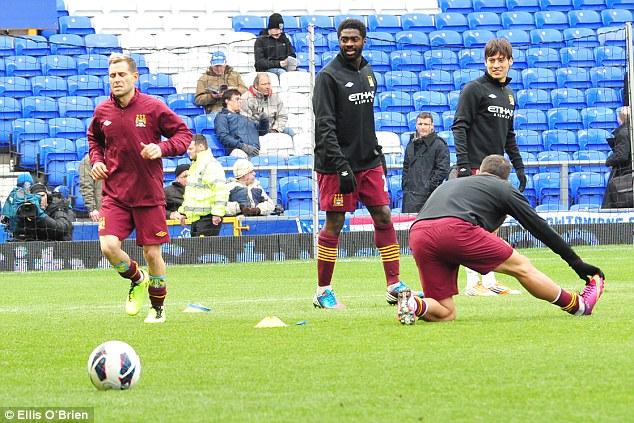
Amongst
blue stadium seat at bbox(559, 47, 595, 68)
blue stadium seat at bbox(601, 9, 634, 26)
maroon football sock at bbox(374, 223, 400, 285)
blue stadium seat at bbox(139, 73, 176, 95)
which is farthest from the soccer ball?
blue stadium seat at bbox(601, 9, 634, 26)

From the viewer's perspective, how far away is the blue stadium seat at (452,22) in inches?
1180

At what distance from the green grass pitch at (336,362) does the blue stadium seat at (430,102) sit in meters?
13.5

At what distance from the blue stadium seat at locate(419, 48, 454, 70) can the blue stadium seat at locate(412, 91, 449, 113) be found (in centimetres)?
164

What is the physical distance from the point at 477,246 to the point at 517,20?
21.4 meters

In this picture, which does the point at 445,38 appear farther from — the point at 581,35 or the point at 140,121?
the point at 140,121

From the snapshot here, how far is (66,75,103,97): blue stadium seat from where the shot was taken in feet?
84.6

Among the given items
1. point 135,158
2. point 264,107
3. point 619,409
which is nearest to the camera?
point 619,409

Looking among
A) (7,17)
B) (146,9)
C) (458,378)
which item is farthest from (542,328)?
(146,9)

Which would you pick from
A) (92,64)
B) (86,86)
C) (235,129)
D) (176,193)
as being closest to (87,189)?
(176,193)

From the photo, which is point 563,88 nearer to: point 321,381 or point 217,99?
point 217,99

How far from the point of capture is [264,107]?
22.9 m

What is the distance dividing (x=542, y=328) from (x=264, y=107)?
47.0 ft

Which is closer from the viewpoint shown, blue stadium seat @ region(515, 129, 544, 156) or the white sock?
the white sock

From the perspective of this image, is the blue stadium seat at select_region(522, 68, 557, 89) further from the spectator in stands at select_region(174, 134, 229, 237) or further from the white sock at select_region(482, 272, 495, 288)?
the white sock at select_region(482, 272, 495, 288)
